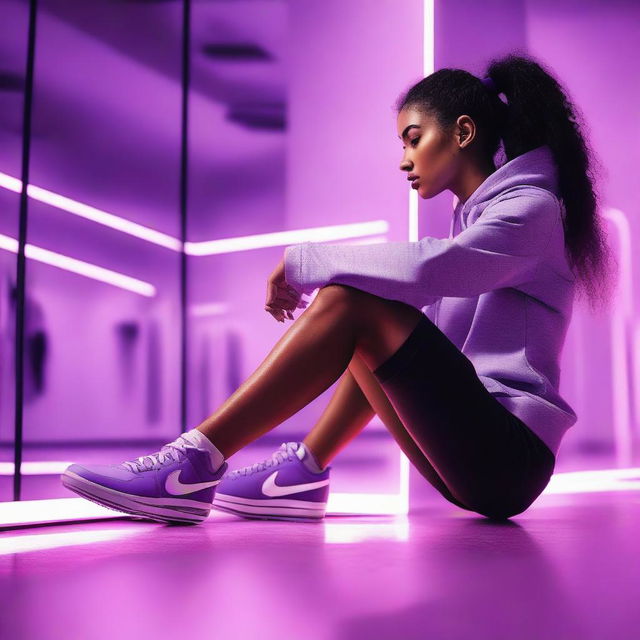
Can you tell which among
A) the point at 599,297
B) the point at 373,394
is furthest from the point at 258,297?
the point at 599,297

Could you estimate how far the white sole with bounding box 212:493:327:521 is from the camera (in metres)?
1.44

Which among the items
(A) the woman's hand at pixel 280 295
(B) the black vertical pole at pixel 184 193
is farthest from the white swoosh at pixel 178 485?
(B) the black vertical pole at pixel 184 193

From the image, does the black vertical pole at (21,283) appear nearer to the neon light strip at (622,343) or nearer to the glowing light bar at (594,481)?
the glowing light bar at (594,481)

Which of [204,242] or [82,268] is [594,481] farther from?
[82,268]

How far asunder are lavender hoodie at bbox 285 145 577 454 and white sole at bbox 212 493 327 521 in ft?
1.49

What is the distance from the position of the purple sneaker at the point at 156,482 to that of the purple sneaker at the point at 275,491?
231 millimetres

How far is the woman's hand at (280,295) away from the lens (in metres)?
1.29

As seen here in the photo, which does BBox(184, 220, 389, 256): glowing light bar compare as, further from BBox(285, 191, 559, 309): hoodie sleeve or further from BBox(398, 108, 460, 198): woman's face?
BBox(285, 191, 559, 309): hoodie sleeve

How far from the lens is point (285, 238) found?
225 cm

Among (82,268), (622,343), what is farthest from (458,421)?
(622,343)

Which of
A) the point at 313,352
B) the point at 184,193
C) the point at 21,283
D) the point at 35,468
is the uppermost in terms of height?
the point at 184,193

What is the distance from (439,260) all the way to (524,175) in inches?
12.3

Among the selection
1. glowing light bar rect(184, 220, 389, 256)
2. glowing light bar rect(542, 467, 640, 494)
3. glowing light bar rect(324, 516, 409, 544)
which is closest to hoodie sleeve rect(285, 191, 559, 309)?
glowing light bar rect(324, 516, 409, 544)

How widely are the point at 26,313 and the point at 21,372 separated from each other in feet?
0.50
